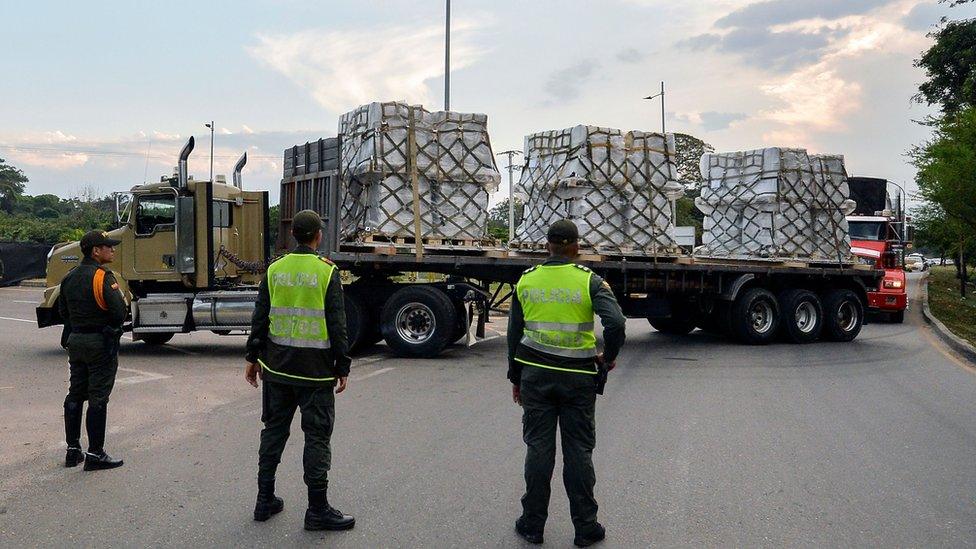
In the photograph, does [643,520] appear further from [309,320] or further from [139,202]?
[139,202]

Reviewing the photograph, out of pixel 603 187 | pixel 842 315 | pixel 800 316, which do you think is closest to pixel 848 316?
pixel 842 315

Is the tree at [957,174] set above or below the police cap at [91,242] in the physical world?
above

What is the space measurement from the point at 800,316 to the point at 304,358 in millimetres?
12606

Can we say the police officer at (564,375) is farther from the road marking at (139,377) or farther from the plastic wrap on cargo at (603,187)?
the plastic wrap on cargo at (603,187)

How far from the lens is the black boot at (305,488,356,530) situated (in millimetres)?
4438

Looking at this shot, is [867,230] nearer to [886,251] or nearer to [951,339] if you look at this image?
[886,251]

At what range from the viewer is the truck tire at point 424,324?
11711 mm

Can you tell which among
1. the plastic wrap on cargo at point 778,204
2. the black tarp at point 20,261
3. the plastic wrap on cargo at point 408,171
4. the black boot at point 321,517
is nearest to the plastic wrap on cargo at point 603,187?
the plastic wrap on cargo at point 408,171

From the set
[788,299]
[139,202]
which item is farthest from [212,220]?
[788,299]

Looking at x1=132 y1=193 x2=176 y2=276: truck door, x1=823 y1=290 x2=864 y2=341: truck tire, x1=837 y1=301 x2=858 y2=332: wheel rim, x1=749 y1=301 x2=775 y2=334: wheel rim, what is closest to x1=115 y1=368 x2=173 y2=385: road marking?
x1=132 y1=193 x2=176 y2=276: truck door

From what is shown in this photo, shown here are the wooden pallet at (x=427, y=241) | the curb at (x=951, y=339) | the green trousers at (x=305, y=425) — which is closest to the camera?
the green trousers at (x=305, y=425)

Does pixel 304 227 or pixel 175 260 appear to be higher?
pixel 304 227

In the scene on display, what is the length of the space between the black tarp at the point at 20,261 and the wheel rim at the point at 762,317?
26562 mm

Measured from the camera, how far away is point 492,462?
5906 mm
